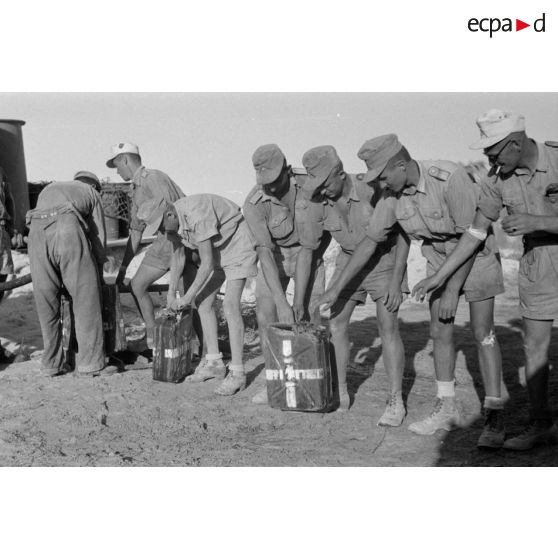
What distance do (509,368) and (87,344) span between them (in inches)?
143

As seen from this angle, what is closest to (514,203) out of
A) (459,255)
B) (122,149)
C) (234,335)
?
(459,255)

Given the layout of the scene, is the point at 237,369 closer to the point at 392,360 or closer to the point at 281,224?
the point at 281,224

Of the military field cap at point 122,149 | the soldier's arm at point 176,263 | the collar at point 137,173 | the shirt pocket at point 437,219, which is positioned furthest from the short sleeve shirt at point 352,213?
the military field cap at point 122,149

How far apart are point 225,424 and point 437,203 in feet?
6.92

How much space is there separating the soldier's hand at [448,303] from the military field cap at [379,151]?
0.82m

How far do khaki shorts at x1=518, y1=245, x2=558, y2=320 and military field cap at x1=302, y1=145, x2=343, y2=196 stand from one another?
1326mm

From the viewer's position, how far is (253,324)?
807 cm

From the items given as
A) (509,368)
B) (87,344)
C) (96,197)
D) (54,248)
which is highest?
(96,197)

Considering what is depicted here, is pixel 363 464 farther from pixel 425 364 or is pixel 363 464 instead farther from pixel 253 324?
pixel 253 324

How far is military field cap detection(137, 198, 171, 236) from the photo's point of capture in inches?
223

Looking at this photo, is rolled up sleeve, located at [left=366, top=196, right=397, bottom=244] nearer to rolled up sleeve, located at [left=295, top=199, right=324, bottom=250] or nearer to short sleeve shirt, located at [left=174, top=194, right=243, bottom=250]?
rolled up sleeve, located at [left=295, top=199, right=324, bottom=250]

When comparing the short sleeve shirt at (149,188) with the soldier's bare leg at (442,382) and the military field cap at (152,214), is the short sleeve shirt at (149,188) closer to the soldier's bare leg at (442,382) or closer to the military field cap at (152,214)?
the military field cap at (152,214)

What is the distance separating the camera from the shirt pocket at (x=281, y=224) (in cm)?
503

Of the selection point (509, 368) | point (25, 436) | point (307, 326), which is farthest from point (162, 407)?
point (509, 368)
